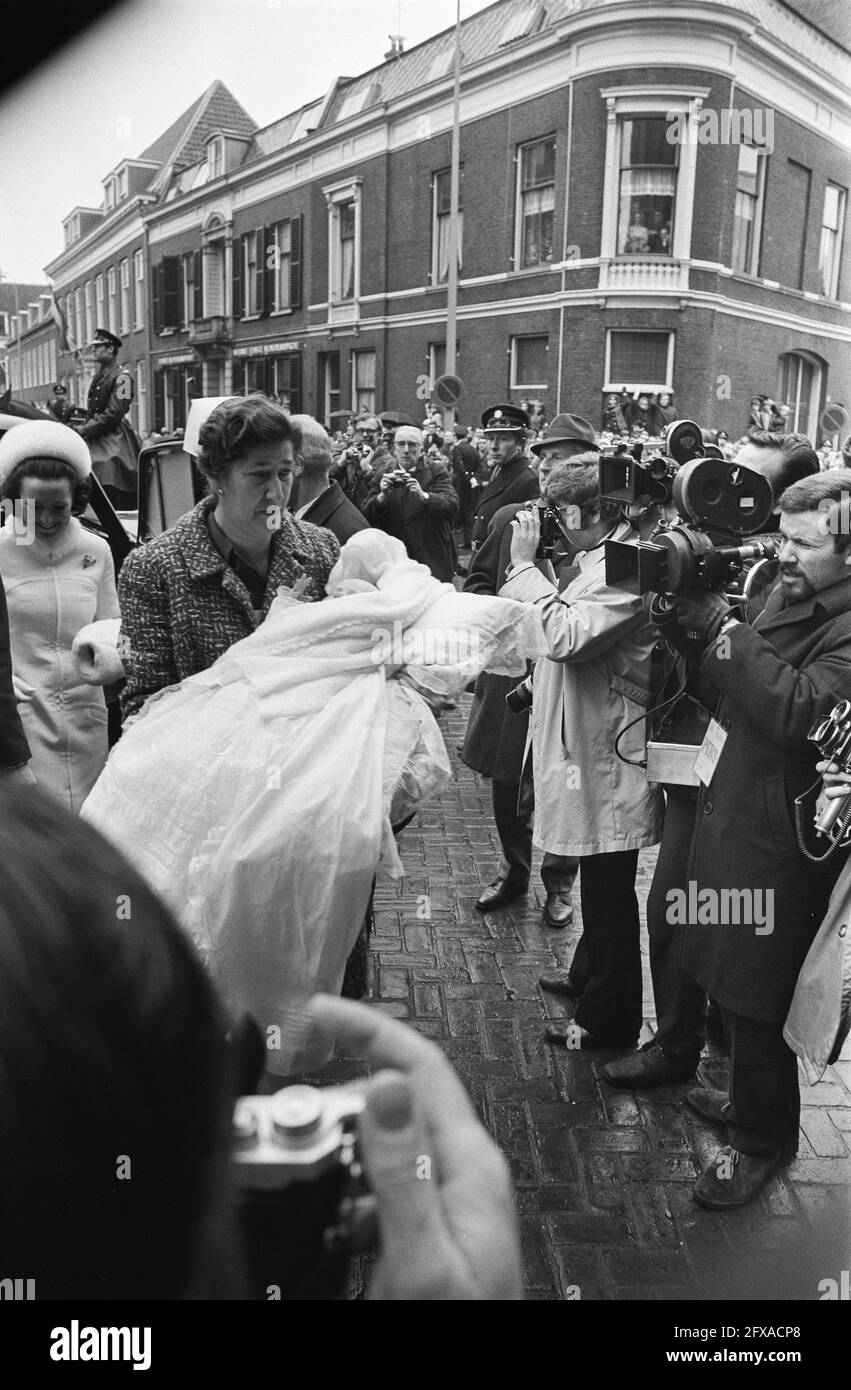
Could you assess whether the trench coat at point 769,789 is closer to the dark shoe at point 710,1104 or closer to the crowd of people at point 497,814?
the crowd of people at point 497,814

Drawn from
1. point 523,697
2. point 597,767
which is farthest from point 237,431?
point 523,697

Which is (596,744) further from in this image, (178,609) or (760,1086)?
(178,609)

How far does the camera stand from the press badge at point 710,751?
2965mm

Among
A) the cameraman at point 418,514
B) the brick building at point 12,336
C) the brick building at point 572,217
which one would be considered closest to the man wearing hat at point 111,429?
the cameraman at point 418,514

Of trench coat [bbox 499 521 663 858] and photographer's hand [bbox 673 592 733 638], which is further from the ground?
photographer's hand [bbox 673 592 733 638]

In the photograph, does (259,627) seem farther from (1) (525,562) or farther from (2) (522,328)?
(2) (522,328)

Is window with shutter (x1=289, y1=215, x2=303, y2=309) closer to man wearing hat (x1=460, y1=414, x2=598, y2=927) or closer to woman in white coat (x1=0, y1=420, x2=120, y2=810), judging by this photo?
man wearing hat (x1=460, y1=414, x2=598, y2=927)

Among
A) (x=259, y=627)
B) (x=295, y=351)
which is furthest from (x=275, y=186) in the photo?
(x=259, y=627)

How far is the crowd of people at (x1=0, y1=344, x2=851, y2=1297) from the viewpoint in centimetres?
61

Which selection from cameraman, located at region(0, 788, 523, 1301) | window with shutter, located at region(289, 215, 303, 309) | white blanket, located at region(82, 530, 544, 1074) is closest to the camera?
cameraman, located at region(0, 788, 523, 1301)

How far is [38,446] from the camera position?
374 cm

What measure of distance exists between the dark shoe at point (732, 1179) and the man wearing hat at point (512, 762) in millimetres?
1764

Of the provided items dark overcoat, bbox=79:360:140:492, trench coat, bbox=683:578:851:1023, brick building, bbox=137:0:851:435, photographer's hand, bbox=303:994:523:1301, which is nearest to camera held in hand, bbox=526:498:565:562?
trench coat, bbox=683:578:851:1023

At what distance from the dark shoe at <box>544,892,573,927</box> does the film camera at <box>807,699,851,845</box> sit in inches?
86.9
